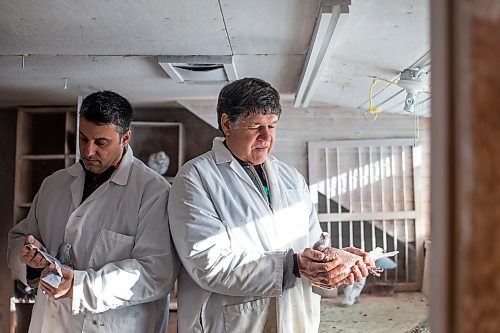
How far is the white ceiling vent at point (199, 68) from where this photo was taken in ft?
8.48

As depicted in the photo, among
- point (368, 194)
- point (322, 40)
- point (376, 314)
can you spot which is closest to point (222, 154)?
point (322, 40)

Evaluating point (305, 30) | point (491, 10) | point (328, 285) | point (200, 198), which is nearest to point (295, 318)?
point (328, 285)

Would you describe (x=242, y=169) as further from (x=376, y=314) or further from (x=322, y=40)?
(x=376, y=314)

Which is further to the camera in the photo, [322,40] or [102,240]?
[322,40]

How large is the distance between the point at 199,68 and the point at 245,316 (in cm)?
168

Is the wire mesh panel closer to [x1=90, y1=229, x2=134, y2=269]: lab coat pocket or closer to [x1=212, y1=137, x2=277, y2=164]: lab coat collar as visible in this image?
[x1=212, y1=137, x2=277, y2=164]: lab coat collar

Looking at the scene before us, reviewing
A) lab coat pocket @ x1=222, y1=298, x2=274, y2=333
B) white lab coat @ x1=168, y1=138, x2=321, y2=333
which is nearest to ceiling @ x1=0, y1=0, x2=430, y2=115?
white lab coat @ x1=168, y1=138, x2=321, y2=333

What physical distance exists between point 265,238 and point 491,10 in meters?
1.20

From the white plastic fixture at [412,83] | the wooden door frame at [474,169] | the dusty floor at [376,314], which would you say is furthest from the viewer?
the dusty floor at [376,314]

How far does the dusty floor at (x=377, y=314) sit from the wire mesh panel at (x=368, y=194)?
342 millimetres

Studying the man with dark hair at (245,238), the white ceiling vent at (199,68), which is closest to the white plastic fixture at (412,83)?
the white ceiling vent at (199,68)

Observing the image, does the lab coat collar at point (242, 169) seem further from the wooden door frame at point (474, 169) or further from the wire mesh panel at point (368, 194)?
the wire mesh panel at point (368, 194)

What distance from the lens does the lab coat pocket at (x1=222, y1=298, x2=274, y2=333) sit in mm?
1467

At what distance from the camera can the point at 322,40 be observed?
6.85ft
